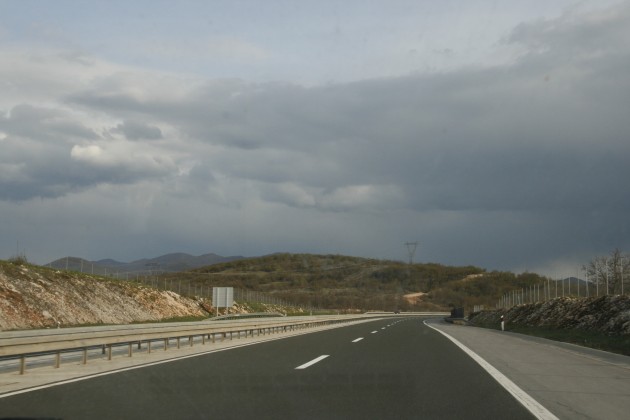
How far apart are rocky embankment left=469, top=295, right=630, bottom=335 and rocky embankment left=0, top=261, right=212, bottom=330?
27679mm

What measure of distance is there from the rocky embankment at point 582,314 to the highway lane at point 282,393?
56.0 feet

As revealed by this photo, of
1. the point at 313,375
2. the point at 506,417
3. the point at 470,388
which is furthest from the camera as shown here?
the point at 313,375

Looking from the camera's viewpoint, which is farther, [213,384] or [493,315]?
[493,315]

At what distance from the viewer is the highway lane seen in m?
8.74

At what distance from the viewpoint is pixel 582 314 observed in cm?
3669

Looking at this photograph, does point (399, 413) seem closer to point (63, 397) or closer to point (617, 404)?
point (617, 404)

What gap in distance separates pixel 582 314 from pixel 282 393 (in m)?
30.5

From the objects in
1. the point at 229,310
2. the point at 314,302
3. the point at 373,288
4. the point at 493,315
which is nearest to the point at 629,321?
the point at 493,315

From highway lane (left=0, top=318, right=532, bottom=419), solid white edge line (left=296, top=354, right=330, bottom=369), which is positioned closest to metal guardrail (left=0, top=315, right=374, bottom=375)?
highway lane (left=0, top=318, right=532, bottom=419)

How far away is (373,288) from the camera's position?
7840 inches

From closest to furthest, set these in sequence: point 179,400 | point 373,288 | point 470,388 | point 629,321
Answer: point 179,400 → point 470,388 → point 629,321 → point 373,288

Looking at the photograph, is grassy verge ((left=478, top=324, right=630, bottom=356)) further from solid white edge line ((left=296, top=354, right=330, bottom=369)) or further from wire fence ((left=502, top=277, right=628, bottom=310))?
wire fence ((left=502, top=277, right=628, bottom=310))

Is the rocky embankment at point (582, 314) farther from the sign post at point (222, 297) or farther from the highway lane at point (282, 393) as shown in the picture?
the sign post at point (222, 297)

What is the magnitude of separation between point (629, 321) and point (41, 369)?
79.1 feet
